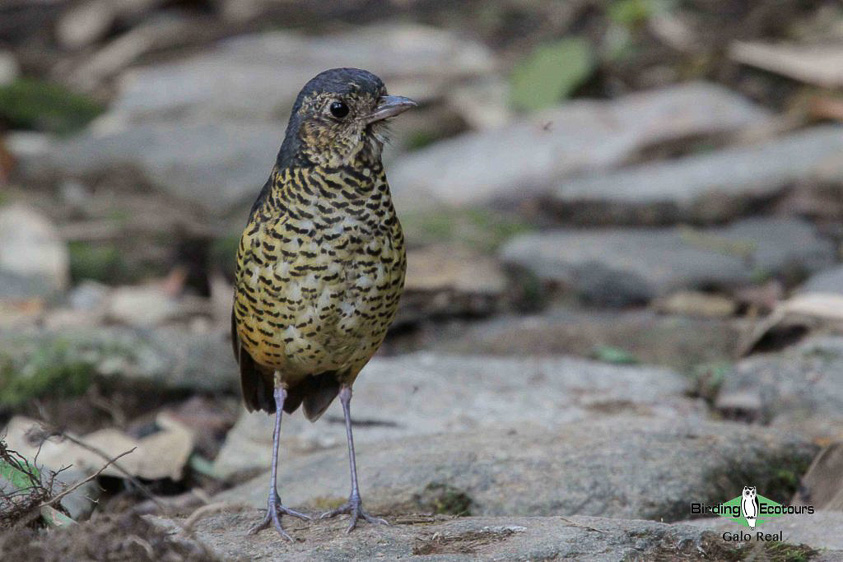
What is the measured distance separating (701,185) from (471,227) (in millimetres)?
1493

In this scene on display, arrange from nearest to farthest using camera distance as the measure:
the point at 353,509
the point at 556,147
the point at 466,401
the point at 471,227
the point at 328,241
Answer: the point at 353,509
the point at 328,241
the point at 466,401
the point at 471,227
the point at 556,147

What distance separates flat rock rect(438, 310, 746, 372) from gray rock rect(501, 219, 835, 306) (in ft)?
0.76

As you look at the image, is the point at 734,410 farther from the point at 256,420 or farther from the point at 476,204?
the point at 476,204

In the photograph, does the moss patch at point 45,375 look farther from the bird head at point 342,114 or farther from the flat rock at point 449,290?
the bird head at point 342,114

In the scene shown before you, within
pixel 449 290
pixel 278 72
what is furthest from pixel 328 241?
pixel 278 72

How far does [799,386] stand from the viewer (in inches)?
206

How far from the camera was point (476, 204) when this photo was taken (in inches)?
342

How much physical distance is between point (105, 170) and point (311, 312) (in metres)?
5.79

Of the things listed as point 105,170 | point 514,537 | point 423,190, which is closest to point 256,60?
point 105,170

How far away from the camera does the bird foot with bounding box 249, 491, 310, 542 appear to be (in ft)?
12.1

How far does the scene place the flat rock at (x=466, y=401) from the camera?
525 cm

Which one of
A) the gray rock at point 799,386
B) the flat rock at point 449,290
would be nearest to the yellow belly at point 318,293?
the gray rock at point 799,386

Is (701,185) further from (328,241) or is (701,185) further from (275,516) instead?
(275,516)

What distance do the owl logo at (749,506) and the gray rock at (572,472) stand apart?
238 mm
